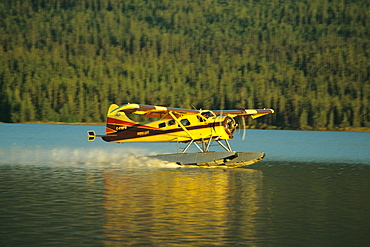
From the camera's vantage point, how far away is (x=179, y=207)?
48.4 ft

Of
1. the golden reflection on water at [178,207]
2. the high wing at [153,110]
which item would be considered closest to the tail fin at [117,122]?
the high wing at [153,110]

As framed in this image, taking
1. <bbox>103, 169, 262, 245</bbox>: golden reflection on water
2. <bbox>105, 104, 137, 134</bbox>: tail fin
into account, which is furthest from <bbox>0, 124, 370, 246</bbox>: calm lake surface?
<bbox>105, 104, 137, 134</bbox>: tail fin

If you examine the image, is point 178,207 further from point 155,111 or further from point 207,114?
point 207,114

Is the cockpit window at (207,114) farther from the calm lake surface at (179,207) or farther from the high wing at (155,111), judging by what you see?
the calm lake surface at (179,207)

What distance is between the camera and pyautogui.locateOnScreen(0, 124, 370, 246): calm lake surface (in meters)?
11.4

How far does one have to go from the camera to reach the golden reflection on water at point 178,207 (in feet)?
38.0

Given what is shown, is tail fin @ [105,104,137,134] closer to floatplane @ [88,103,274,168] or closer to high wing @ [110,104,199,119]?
floatplane @ [88,103,274,168]

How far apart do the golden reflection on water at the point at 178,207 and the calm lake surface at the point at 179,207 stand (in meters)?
0.02

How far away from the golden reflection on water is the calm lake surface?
2cm

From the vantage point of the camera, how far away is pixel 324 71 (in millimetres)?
188250

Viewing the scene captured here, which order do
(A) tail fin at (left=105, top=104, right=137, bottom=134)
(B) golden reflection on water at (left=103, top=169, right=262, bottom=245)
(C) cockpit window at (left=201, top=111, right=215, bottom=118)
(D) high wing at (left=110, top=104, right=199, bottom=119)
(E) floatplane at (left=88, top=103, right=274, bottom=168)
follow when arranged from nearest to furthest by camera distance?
(B) golden reflection on water at (left=103, top=169, right=262, bottom=245)
(D) high wing at (left=110, top=104, right=199, bottom=119)
(E) floatplane at (left=88, top=103, right=274, bottom=168)
(C) cockpit window at (left=201, top=111, right=215, bottom=118)
(A) tail fin at (left=105, top=104, right=137, bottom=134)

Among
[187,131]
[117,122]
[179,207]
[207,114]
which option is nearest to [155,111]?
[187,131]

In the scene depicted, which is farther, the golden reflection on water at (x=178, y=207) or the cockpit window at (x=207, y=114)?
the cockpit window at (x=207, y=114)

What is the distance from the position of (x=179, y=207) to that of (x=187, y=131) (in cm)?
1148
